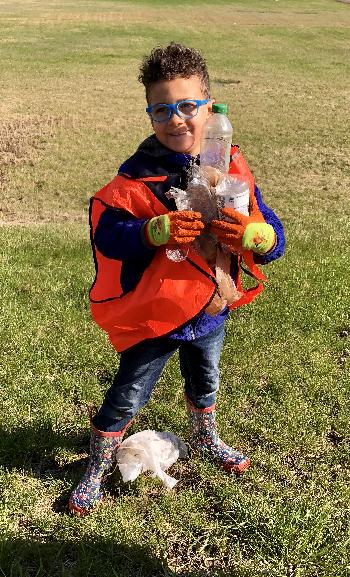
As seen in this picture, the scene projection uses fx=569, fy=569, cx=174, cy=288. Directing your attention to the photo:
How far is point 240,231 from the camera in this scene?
256cm

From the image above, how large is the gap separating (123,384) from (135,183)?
1065 millimetres

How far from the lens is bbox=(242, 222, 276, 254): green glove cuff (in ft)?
8.47

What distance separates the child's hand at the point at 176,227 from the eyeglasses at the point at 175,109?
1.60 feet

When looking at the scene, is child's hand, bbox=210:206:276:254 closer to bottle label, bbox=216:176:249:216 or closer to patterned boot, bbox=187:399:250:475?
bottle label, bbox=216:176:249:216

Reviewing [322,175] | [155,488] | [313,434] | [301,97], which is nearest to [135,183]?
[155,488]

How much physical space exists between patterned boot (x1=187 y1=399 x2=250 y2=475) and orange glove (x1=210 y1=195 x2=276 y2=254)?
50.3 inches

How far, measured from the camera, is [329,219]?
966cm

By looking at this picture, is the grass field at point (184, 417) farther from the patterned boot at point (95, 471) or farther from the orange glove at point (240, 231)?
the orange glove at point (240, 231)

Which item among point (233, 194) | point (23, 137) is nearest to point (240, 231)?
point (233, 194)

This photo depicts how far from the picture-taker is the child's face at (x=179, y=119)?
2652 millimetres

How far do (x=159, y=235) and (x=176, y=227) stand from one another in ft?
0.31

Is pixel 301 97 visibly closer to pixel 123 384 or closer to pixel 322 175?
pixel 322 175

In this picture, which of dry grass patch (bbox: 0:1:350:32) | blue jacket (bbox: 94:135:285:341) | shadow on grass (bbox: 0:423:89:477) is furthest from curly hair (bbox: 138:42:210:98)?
dry grass patch (bbox: 0:1:350:32)

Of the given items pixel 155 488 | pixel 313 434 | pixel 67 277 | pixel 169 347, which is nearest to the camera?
pixel 169 347
